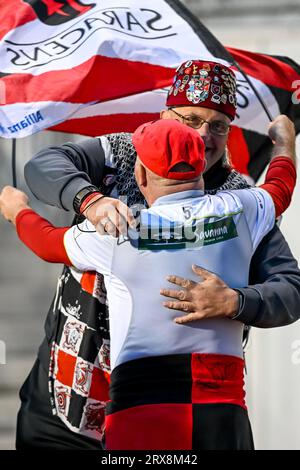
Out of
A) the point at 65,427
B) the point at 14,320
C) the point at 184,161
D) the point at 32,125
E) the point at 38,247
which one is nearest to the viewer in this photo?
the point at 184,161

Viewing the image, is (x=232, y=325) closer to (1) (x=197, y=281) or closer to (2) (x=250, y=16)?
(1) (x=197, y=281)

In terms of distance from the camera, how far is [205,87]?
120 inches

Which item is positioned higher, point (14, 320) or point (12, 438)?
point (14, 320)

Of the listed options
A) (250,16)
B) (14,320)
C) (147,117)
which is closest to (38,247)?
→ (147,117)

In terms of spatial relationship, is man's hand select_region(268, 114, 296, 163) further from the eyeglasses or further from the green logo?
the green logo

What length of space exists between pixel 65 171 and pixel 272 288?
0.61 meters

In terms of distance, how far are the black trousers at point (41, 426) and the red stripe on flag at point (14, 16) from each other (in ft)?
3.75

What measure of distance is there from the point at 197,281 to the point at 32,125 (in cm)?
104

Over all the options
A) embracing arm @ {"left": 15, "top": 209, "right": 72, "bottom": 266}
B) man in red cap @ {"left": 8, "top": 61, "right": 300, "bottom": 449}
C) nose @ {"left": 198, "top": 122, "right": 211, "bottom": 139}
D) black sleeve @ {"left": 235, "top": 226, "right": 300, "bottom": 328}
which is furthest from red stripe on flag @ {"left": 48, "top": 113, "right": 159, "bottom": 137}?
black sleeve @ {"left": 235, "top": 226, "right": 300, "bottom": 328}

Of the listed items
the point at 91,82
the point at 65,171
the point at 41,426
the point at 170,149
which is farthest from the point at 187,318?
the point at 91,82

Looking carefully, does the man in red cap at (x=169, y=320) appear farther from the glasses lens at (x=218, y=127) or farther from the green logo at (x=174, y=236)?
the glasses lens at (x=218, y=127)

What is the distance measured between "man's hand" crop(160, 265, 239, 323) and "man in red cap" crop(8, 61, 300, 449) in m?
0.15

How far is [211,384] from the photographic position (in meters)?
2.67

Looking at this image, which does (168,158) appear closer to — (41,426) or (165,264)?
(165,264)
